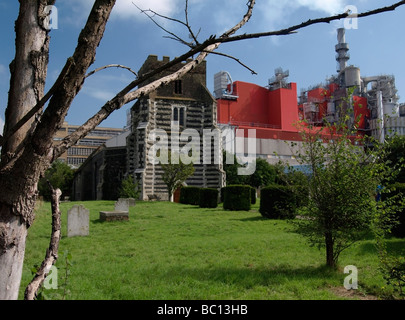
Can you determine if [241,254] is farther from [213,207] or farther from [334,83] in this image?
[334,83]

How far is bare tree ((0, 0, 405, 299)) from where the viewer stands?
1.69 meters

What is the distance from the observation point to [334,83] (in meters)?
73.1

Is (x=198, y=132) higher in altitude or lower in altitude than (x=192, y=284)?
higher

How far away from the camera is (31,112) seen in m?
1.71

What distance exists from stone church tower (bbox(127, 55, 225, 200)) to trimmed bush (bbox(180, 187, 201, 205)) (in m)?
3.45

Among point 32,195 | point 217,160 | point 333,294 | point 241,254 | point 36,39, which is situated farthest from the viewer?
point 217,160

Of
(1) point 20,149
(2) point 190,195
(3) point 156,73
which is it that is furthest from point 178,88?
(1) point 20,149

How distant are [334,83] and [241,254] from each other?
7218cm

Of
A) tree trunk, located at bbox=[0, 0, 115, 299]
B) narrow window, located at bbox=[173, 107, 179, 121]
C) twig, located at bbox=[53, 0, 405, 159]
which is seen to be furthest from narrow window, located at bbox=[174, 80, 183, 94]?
tree trunk, located at bbox=[0, 0, 115, 299]

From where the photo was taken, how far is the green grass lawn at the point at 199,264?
5559 millimetres

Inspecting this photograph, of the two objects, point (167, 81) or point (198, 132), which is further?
point (198, 132)

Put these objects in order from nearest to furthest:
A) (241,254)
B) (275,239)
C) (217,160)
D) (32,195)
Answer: (32,195) → (241,254) → (275,239) → (217,160)

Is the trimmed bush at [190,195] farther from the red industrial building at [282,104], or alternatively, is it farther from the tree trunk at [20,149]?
the red industrial building at [282,104]
